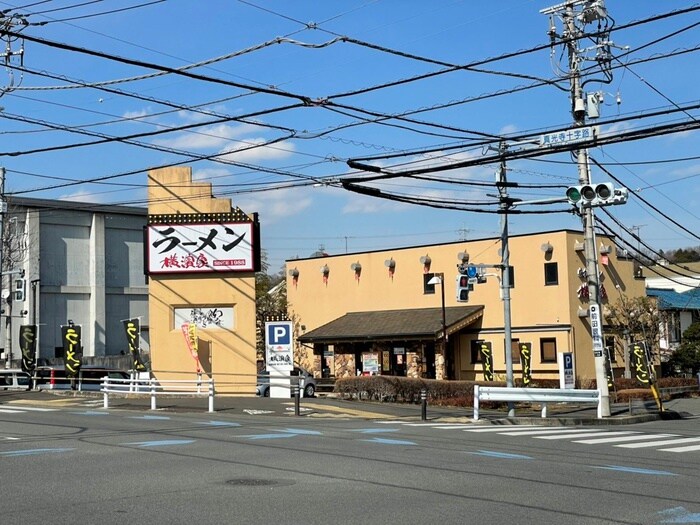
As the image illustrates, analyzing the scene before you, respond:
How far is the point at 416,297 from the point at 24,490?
40.4 m

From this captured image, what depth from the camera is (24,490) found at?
1053 cm

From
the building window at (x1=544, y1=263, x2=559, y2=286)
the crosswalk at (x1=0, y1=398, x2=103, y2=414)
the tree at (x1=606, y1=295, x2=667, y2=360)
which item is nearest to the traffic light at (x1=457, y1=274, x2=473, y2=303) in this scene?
the crosswalk at (x1=0, y1=398, x2=103, y2=414)

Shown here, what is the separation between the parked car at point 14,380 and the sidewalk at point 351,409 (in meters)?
3.51

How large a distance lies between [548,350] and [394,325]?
8.48 m

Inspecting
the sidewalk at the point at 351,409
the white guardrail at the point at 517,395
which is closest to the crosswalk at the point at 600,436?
the white guardrail at the point at 517,395

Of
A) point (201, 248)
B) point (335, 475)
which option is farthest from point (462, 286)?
point (335, 475)

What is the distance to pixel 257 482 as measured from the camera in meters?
11.5

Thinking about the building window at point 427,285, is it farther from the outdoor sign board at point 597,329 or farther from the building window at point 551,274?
the outdoor sign board at point 597,329

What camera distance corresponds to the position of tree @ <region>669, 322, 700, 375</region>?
167 ft

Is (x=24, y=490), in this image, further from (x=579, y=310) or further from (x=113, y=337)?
(x=113, y=337)

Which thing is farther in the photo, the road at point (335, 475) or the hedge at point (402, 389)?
the hedge at point (402, 389)

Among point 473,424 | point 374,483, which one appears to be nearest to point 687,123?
point 374,483

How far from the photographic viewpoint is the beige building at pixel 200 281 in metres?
32.4

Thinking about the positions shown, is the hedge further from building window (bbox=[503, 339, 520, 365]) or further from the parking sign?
building window (bbox=[503, 339, 520, 365])
